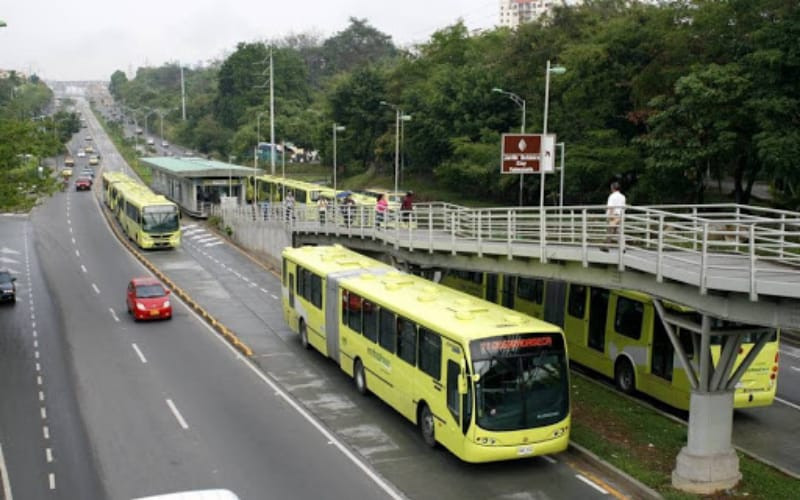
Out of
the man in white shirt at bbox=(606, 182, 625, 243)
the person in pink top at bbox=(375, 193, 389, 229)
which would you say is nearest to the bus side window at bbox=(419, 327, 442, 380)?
the man in white shirt at bbox=(606, 182, 625, 243)

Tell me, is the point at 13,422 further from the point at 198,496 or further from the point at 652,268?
the point at 652,268

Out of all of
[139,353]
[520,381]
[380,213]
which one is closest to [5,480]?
[520,381]

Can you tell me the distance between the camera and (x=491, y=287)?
28828 mm

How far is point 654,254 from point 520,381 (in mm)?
3530

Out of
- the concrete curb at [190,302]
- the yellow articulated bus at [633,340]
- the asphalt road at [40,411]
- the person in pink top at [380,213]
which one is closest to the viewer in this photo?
the asphalt road at [40,411]

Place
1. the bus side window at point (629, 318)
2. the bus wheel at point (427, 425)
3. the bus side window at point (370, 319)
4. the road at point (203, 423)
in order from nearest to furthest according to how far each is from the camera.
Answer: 1. the road at point (203, 423)
2. the bus wheel at point (427, 425)
3. the bus side window at point (370, 319)
4. the bus side window at point (629, 318)

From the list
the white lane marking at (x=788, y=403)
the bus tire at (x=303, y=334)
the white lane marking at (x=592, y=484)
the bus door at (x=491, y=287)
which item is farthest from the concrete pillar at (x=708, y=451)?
the bus tire at (x=303, y=334)

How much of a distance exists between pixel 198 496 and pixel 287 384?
1319cm

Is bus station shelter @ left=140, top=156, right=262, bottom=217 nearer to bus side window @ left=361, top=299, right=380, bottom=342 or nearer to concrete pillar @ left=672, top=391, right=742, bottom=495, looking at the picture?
bus side window @ left=361, top=299, right=380, bottom=342

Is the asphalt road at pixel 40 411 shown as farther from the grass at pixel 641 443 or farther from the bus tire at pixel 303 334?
the grass at pixel 641 443

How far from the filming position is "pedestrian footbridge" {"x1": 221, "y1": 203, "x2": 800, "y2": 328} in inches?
539

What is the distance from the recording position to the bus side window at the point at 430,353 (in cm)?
1720

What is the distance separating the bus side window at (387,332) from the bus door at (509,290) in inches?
315

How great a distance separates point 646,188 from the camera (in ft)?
142
